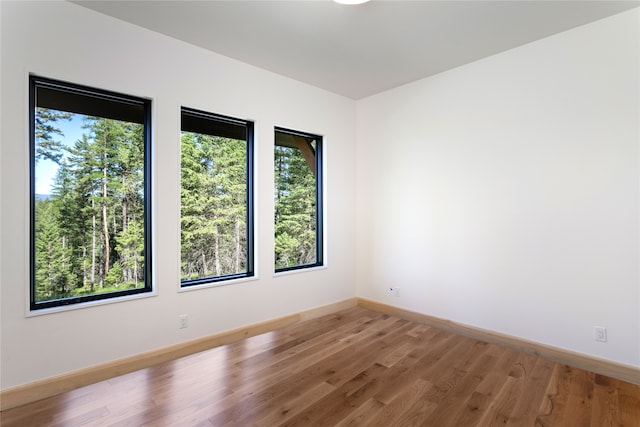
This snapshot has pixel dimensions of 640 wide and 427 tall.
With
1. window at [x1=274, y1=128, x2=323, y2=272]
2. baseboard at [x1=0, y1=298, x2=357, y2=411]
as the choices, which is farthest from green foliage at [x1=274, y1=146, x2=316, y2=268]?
baseboard at [x1=0, y1=298, x2=357, y2=411]

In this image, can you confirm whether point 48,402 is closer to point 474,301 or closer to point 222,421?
point 222,421

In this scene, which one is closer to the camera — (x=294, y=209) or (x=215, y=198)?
(x=215, y=198)

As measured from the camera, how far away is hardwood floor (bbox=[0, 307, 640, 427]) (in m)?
2.07

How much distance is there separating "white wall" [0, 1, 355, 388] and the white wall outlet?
5cm

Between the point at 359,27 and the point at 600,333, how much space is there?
3.26 m

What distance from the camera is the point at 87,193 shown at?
2.63m

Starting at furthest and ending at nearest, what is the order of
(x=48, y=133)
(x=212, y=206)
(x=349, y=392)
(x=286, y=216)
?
(x=286, y=216) < (x=212, y=206) < (x=48, y=133) < (x=349, y=392)

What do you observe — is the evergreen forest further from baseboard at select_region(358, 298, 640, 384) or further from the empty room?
baseboard at select_region(358, 298, 640, 384)

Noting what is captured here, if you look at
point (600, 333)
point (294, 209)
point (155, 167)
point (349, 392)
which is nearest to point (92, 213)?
point (155, 167)

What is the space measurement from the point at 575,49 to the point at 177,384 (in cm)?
427

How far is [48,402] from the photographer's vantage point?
2.25 m

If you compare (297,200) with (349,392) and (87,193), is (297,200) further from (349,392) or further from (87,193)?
(349,392)

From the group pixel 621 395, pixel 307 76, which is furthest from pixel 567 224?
pixel 307 76

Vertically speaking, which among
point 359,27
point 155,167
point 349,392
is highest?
point 359,27
